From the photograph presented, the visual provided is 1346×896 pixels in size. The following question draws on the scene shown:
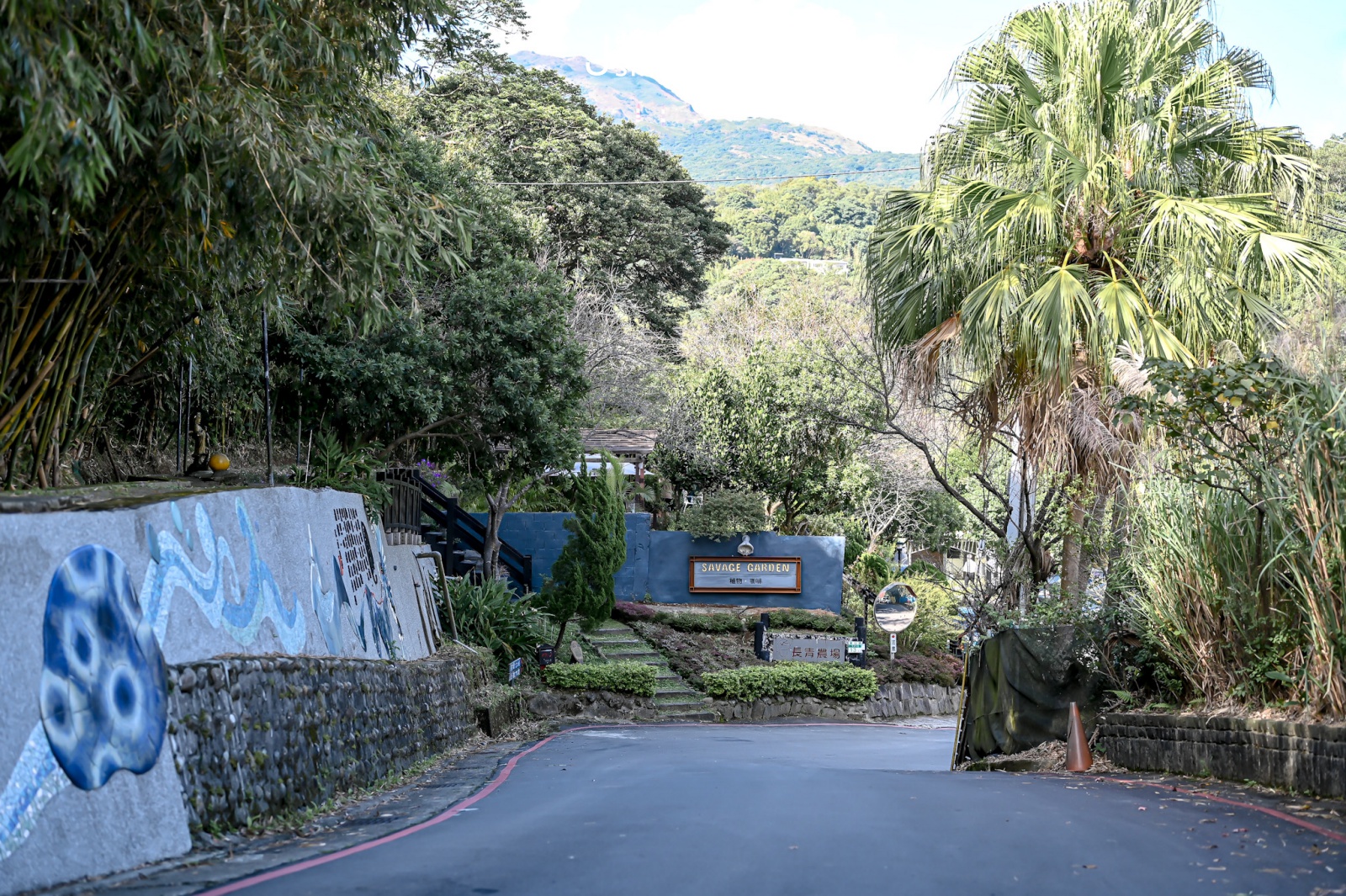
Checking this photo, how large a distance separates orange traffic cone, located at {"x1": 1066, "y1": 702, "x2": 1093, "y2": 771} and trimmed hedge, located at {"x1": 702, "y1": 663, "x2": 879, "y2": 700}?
41.2 ft

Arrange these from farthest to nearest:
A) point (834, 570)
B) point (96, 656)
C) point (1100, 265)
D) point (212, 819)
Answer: point (834, 570) < point (1100, 265) < point (212, 819) < point (96, 656)

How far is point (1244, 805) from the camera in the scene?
909 centimetres

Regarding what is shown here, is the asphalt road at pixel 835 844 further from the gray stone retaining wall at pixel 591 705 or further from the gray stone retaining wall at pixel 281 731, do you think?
the gray stone retaining wall at pixel 591 705

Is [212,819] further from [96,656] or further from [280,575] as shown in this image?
[280,575]

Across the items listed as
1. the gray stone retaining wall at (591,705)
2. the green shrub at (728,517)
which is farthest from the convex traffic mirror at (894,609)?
the gray stone retaining wall at (591,705)

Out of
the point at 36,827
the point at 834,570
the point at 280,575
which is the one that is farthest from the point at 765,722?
the point at 36,827

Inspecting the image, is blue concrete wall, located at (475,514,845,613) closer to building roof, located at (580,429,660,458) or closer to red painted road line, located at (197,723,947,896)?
building roof, located at (580,429,660,458)

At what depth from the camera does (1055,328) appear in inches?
508

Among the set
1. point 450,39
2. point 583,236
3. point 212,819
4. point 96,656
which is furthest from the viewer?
point 583,236

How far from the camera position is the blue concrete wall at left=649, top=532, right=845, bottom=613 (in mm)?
30891

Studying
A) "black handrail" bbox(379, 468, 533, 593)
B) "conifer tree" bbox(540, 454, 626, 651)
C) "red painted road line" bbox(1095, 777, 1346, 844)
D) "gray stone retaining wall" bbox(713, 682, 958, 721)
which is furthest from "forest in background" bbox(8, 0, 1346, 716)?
"gray stone retaining wall" bbox(713, 682, 958, 721)

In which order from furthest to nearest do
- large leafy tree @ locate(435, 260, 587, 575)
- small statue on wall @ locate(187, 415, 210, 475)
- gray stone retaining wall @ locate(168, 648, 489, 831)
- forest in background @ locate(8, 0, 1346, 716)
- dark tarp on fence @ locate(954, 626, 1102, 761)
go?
1. large leafy tree @ locate(435, 260, 587, 575)
2. small statue on wall @ locate(187, 415, 210, 475)
3. dark tarp on fence @ locate(954, 626, 1102, 761)
4. forest in background @ locate(8, 0, 1346, 716)
5. gray stone retaining wall @ locate(168, 648, 489, 831)

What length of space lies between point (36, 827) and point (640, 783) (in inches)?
256

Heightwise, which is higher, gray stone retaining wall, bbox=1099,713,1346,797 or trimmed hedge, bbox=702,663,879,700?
gray stone retaining wall, bbox=1099,713,1346,797
